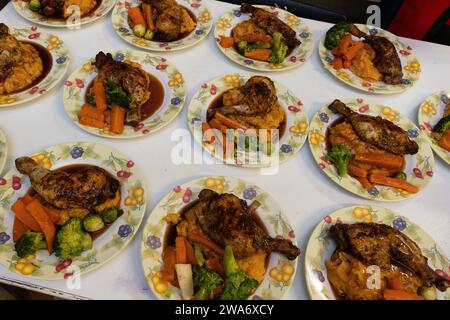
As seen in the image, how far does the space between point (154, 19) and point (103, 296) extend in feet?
10.4

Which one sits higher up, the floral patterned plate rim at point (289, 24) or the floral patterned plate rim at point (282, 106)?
the floral patterned plate rim at point (289, 24)

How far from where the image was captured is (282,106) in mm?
3477

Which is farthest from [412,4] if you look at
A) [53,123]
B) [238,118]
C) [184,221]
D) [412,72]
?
[53,123]

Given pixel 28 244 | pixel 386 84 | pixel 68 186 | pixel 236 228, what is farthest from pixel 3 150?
pixel 386 84

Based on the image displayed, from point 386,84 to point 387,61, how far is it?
0.26 m

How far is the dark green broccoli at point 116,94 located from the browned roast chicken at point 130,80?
0.11ft

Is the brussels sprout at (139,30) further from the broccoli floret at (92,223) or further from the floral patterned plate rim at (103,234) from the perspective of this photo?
the broccoli floret at (92,223)

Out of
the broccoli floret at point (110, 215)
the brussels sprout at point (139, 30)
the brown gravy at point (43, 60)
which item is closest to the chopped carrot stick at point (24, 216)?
the broccoli floret at point (110, 215)

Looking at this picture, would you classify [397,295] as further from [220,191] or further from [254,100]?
[254,100]

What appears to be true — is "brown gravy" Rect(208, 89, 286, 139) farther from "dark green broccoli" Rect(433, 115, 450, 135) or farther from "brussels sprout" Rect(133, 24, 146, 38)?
"dark green broccoli" Rect(433, 115, 450, 135)

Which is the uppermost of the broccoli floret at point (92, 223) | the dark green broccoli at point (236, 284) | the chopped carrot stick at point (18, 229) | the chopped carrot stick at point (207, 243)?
the dark green broccoli at point (236, 284)

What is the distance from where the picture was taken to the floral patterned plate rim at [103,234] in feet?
7.59

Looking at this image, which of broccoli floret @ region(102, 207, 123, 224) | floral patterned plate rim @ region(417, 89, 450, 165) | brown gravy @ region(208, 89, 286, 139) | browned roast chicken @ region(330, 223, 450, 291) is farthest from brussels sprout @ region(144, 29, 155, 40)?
floral patterned plate rim @ region(417, 89, 450, 165)

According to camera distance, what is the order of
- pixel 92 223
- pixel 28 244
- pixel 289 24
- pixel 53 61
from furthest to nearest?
pixel 289 24
pixel 53 61
pixel 92 223
pixel 28 244
